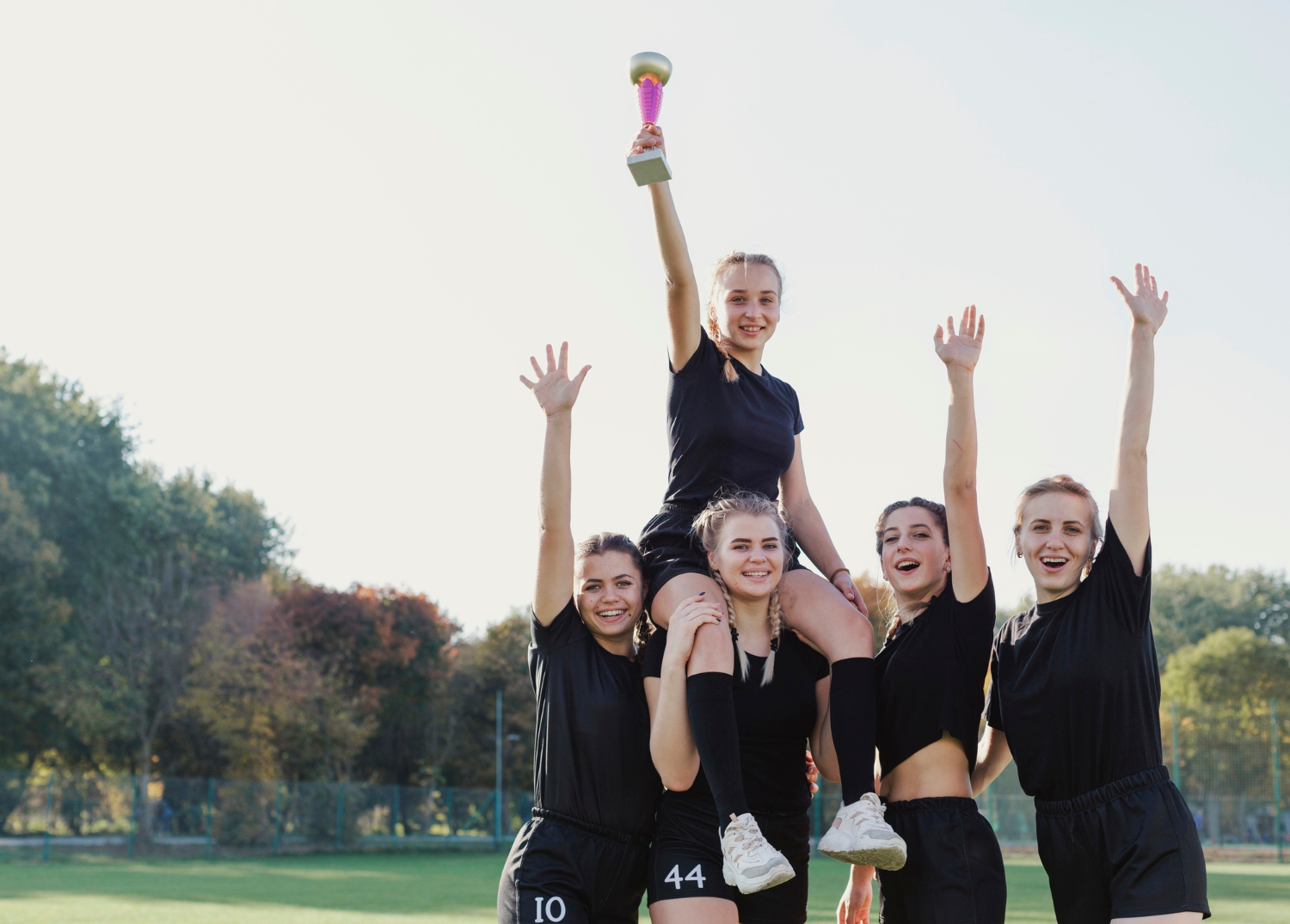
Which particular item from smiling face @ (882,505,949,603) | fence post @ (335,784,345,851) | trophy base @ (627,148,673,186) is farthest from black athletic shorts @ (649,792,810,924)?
fence post @ (335,784,345,851)

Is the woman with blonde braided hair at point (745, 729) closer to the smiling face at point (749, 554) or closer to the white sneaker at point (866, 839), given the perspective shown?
the smiling face at point (749, 554)

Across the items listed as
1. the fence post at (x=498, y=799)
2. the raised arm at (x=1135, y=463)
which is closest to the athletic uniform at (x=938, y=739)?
the raised arm at (x=1135, y=463)

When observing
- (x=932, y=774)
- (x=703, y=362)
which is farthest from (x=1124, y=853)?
(x=703, y=362)

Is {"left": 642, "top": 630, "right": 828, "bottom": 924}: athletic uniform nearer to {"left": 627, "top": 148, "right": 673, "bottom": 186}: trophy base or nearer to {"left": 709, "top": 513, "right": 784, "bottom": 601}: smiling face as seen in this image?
{"left": 709, "top": 513, "right": 784, "bottom": 601}: smiling face

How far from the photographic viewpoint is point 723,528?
15.2 feet

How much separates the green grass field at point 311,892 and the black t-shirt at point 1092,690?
10.0m

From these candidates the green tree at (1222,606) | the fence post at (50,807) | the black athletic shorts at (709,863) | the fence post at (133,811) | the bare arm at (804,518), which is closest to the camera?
the black athletic shorts at (709,863)

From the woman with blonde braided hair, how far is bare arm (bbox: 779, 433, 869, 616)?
635mm

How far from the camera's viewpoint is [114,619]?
34031 mm

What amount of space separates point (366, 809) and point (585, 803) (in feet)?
94.9

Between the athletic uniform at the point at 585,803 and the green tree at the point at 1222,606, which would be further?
the green tree at the point at 1222,606

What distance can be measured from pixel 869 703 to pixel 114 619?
33.9 metres

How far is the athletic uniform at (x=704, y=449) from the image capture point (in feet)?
16.3

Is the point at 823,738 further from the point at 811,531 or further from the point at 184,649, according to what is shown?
the point at 184,649
